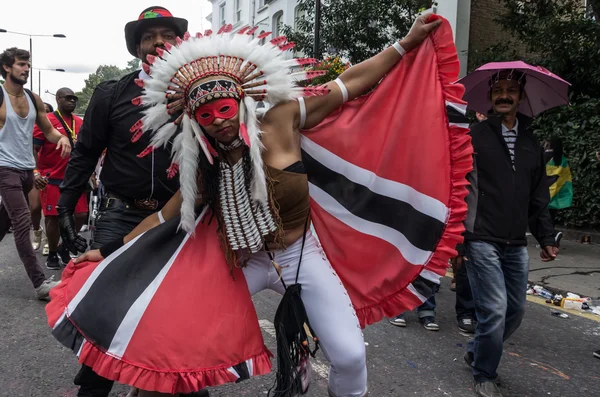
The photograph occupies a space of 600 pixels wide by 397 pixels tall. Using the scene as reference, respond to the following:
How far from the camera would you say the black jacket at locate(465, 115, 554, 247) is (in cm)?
349

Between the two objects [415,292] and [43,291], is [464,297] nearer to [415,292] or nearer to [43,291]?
[415,292]

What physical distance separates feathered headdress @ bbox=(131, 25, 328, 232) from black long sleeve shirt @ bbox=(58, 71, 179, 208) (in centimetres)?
45

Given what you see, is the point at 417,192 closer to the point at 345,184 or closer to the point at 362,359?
the point at 345,184

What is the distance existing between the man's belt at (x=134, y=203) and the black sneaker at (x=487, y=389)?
220cm

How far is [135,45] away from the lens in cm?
307

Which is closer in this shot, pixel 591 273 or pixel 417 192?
pixel 417 192

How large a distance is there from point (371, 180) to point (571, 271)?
539 cm

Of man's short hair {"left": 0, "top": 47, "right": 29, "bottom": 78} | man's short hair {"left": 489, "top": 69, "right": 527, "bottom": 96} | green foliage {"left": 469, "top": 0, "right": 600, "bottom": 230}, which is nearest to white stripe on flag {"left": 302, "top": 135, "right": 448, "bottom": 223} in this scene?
man's short hair {"left": 489, "top": 69, "right": 527, "bottom": 96}

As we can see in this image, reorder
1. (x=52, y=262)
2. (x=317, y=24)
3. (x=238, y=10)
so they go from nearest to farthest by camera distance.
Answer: (x=52, y=262) < (x=317, y=24) < (x=238, y=10)

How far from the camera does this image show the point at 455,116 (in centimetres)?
276

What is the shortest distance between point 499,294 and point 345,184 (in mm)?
1266

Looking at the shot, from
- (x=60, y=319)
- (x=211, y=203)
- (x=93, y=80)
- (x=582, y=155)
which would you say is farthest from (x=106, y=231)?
(x=93, y=80)

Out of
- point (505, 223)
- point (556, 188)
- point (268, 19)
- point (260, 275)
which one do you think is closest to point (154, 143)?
point (260, 275)

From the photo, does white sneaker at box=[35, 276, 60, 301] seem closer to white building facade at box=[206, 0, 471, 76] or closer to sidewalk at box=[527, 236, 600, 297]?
sidewalk at box=[527, 236, 600, 297]
